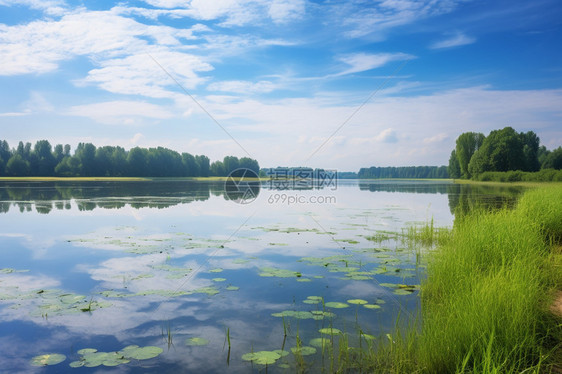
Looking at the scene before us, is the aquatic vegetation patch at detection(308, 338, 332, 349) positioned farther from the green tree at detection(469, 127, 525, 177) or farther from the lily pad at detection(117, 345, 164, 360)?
the green tree at detection(469, 127, 525, 177)

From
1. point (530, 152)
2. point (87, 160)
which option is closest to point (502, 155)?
point (530, 152)

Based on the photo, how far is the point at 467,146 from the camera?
8025 centimetres

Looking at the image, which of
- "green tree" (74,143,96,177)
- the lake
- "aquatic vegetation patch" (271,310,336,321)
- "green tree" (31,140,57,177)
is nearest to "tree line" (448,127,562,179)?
the lake

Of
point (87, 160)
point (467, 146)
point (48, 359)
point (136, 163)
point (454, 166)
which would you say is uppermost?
point (467, 146)

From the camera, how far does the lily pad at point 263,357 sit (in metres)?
4.53

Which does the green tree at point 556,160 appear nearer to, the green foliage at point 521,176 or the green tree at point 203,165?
the green foliage at point 521,176

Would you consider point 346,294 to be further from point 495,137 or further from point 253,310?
point 495,137

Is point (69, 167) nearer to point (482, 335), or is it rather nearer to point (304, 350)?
point (304, 350)

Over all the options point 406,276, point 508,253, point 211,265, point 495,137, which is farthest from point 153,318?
point 495,137

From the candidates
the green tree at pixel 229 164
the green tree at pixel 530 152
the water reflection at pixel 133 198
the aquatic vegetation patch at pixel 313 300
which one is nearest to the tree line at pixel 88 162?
the green tree at pixel 229 164

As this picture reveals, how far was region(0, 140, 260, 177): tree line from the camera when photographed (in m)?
97.5

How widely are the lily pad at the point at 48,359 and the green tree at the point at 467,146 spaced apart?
284 ft

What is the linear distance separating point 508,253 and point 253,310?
5000mm

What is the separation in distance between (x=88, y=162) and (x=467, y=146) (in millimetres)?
94855
